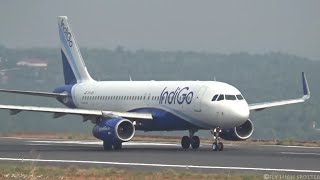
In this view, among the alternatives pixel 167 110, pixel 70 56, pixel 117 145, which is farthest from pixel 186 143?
pixel 70 56

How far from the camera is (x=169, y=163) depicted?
108 feet

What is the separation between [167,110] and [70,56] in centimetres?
1341

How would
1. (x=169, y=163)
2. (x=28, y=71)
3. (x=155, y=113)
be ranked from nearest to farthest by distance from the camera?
Answer: 1. (x=169, y=163)
2. (x=155, y=113)
3. (x=28, y=71)

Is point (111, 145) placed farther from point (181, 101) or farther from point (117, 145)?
point (181, 101)

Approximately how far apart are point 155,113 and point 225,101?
4650mm

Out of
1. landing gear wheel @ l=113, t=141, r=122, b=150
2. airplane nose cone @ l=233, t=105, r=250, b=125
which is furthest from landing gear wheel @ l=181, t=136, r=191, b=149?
airplane nose cone @ l=233, t=105, r=250, b=125

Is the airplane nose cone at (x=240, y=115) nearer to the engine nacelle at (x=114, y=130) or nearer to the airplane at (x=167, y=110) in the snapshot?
the airplane at (x=167, y=110)

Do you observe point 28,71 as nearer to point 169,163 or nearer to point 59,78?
point 59,78

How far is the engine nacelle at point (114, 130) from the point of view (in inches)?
1693

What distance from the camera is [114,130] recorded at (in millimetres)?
42938

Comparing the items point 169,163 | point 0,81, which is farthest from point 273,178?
point 0,81

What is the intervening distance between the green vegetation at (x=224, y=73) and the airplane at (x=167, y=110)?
24997 millimetres

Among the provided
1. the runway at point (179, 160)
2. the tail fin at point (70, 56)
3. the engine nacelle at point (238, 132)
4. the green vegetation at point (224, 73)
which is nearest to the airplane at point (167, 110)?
the engine nacelle at point (238, 132)

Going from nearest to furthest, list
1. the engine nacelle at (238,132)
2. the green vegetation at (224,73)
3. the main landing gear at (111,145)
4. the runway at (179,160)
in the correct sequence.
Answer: the runway at (179,160) → the main landing gear at (111,145) → the engine nacelle at (238,132) → the green vegetation at (224,73)
